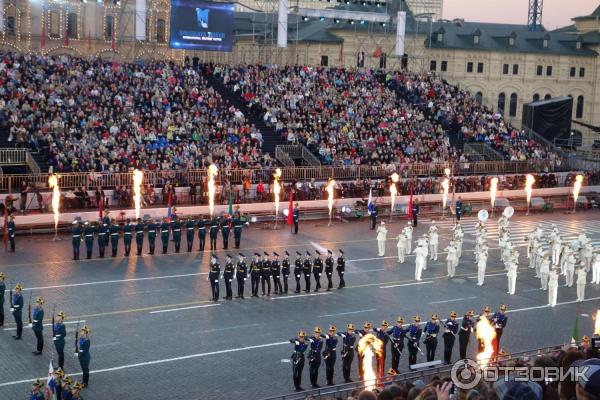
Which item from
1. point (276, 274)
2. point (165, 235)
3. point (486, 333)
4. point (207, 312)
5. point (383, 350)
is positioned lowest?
point (207, 312)

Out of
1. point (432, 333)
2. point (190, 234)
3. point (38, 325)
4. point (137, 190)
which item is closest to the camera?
point (38, 325)

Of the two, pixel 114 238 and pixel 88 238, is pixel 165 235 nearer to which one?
pixel 114 238

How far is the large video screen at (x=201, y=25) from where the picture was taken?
158ft

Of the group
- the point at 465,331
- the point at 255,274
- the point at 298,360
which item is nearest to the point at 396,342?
A: the point at 465,331

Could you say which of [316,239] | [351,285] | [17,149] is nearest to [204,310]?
[351,285]

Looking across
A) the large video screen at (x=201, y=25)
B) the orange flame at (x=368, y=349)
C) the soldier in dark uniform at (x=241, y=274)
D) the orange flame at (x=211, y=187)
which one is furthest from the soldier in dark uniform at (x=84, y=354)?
the large video screen at (x=201, y=25)

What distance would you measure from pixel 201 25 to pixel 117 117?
10.6 m

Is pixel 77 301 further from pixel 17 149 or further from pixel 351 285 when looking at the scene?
pixel 17 149

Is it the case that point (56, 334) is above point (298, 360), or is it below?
above

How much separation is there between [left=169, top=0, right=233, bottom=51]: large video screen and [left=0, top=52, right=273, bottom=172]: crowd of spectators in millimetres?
2526

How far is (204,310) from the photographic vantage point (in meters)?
22.3

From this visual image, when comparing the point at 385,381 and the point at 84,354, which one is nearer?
the point at 385,381

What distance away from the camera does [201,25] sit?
161ft

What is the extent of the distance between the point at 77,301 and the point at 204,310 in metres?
3.50
